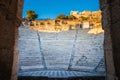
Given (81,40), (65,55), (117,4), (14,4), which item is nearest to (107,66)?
(117,4)

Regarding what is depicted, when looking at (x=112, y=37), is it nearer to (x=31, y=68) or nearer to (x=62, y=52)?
(x=31, y=68)

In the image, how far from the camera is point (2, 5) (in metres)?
4.47

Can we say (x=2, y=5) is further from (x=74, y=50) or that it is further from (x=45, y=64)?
(x=74, y=50)

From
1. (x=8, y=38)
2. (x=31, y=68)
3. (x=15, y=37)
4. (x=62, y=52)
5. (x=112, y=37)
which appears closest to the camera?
(x=112, y=37)

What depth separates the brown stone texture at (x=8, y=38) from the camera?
447cm

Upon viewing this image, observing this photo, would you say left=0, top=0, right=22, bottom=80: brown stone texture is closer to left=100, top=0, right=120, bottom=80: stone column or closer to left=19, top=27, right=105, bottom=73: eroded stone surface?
left=100, top=0, right=120, bottom=80: stone column

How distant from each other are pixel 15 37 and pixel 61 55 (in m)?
Answer: 15.2

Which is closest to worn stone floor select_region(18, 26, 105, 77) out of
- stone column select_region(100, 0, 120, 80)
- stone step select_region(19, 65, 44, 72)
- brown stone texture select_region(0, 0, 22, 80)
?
stone step select_region(19, 65, 44, 72)

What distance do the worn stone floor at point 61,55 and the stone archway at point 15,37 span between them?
8156 mm

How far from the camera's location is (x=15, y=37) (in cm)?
490

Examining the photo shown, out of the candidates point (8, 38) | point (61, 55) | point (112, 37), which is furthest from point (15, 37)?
point (61, 55)

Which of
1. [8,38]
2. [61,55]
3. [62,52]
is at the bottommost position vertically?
[61,55]

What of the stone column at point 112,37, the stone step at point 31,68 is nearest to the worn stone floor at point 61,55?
the stone step at point 31,68

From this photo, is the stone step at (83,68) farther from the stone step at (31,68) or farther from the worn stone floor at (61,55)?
the stone step at (31,68)
